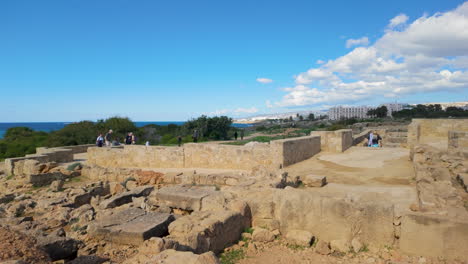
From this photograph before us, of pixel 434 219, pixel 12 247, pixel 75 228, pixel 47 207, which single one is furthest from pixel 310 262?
pixel 47 207

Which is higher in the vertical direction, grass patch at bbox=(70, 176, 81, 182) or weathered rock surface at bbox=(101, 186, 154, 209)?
weathered rock surface at bbox=(101, 186, 154, 209)

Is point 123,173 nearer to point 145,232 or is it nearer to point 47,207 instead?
point 47,207

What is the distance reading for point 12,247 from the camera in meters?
2.63

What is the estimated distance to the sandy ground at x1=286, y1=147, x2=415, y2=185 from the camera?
8.12 metres

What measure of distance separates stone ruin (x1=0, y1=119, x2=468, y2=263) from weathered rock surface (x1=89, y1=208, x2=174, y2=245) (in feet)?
0.06

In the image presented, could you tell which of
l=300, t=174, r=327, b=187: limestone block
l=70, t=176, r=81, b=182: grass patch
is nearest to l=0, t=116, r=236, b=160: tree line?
l=70, t=176, r=81, b=182: grass patch

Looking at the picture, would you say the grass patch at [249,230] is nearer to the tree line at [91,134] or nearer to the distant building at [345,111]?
the tree line at [91,134]

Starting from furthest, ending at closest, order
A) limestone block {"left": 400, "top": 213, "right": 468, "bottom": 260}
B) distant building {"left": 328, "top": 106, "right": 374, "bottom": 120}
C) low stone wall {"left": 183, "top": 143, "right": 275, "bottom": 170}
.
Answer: distant building {"left": 328, "top": 106, "right": 374, "bottom": 120} → low stone wall {"left": 183, "top": 143, "right": 275, "bottom": 170} → limestone block {"left": 400, "top": 213, "right": 468, "bottom": 260}

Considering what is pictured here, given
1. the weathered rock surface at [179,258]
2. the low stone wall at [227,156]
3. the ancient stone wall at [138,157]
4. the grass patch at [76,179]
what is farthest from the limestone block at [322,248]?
the grass patch at [76,179]

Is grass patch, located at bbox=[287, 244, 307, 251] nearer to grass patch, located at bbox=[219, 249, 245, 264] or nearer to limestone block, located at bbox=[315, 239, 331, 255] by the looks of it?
limestone block, located at bbox=[315, 239, 331, 255]

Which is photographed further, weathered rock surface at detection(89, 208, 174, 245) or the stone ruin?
weathered rock surface at detection(89, 208, 174, 245)

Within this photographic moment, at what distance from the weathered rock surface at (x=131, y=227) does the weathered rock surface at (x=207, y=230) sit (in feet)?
0.93

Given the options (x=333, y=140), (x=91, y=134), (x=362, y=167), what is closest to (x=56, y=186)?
(x=362, y=167)

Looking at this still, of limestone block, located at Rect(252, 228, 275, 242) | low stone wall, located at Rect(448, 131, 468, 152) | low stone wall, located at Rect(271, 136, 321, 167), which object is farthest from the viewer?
low stone wall, located at Rect(448, 131, 468, 152)
